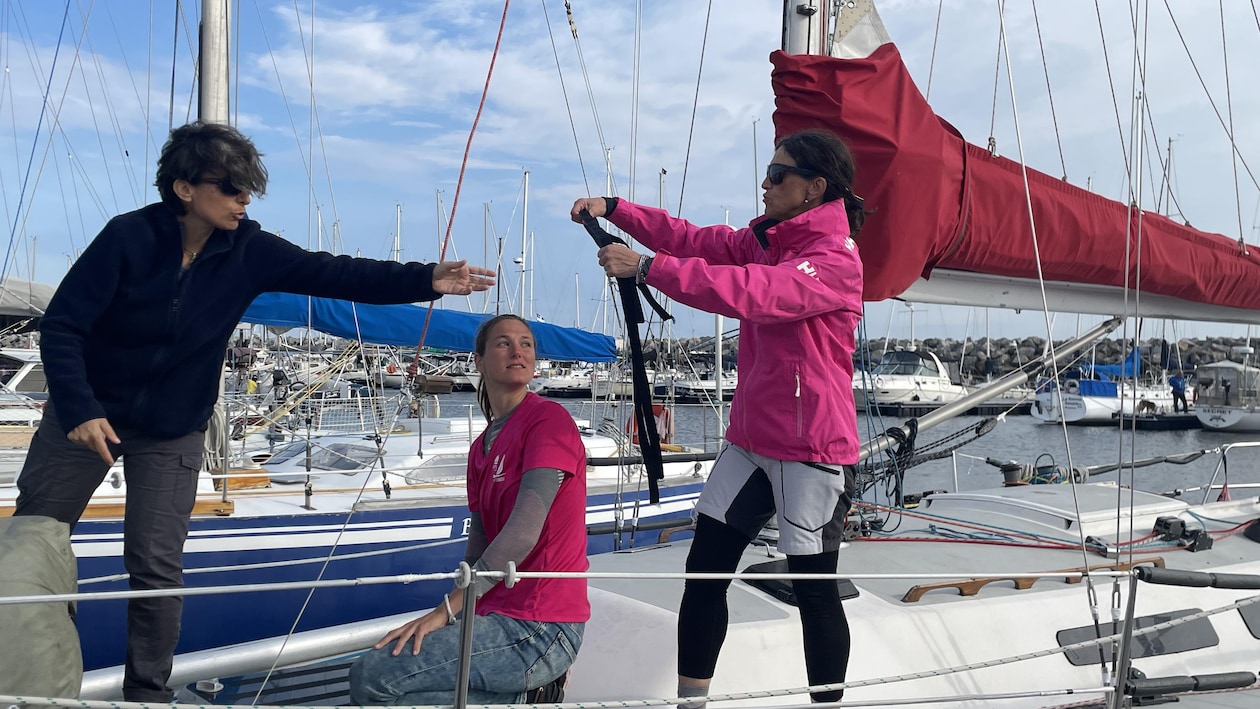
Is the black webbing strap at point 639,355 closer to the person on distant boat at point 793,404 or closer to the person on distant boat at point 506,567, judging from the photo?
the person on distant boat at point 793,404

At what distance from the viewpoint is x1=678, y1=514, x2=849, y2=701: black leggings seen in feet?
7.84

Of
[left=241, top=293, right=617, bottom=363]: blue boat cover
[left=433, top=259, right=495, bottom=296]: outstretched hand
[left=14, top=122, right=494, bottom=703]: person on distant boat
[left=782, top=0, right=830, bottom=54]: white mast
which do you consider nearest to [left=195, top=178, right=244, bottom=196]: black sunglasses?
[left=14, top=122, right=494, bottom=703]: person on distant boat

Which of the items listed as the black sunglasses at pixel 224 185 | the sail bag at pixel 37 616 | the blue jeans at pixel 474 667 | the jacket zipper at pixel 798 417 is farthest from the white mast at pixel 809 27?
the sail bag at pixel 37 616

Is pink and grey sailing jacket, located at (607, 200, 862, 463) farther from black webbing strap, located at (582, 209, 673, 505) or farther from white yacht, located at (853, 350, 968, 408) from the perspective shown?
white yacht, located at (853, 350, 968, 408)

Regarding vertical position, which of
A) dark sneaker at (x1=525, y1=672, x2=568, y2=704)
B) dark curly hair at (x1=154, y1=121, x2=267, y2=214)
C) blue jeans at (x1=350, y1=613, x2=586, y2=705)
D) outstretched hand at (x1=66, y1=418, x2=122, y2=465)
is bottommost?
dark sneaker at (x1=525, y1=672, x2=568, y2=704)

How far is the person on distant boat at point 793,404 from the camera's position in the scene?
2270 mm

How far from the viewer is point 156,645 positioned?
2.26m

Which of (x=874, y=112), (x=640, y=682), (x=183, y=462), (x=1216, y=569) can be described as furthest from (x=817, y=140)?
(x=1216, y=569)

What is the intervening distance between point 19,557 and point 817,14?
3.16 metres

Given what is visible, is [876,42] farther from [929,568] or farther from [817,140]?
[929,568]

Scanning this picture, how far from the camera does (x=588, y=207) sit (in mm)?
2738

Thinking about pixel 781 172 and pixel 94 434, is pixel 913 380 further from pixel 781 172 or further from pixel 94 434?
pixel 94 434

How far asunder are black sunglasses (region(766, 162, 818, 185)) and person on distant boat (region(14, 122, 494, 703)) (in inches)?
52.6

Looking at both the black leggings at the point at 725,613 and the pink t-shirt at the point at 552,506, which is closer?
the pink t-shirt at the point at 552,506
